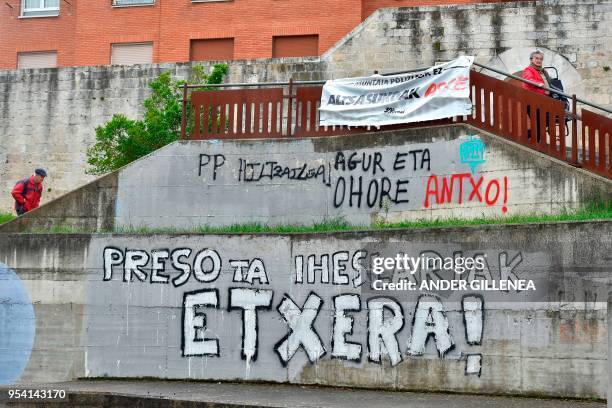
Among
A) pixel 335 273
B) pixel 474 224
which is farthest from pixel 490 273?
pixel 335 273

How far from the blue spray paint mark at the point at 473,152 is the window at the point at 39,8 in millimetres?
17554

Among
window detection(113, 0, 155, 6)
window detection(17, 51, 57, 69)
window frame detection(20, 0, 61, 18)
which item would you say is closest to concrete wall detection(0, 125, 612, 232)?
window detection(113, 0, 155, 6)

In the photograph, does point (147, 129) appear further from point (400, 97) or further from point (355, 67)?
point (400, 97)

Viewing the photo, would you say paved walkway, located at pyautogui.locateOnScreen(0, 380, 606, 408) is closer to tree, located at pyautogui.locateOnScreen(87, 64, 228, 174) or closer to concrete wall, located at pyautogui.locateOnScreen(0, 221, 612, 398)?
concrete wall, located at pyautogui.locateOnScreen(0, 221, 612, 398)

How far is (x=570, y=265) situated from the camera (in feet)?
40.6

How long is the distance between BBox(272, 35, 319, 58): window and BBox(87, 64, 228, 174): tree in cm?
359

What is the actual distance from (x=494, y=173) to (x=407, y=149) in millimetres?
1528

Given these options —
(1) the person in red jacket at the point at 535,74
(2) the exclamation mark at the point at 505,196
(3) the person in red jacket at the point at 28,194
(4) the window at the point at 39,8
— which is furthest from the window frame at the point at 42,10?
(2) the exclamation mark at the point at 505,196

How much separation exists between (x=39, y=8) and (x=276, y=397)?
64.1 feet

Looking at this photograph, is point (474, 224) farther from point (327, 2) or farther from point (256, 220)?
point (327, 2)

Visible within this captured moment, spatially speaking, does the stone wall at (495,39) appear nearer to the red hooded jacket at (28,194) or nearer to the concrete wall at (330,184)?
the concrete wall at (330,184)

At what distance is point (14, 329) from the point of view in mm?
15438

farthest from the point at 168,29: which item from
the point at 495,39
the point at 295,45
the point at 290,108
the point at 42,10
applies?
the point at 290,108

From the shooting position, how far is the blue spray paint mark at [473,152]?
14.0 meters
